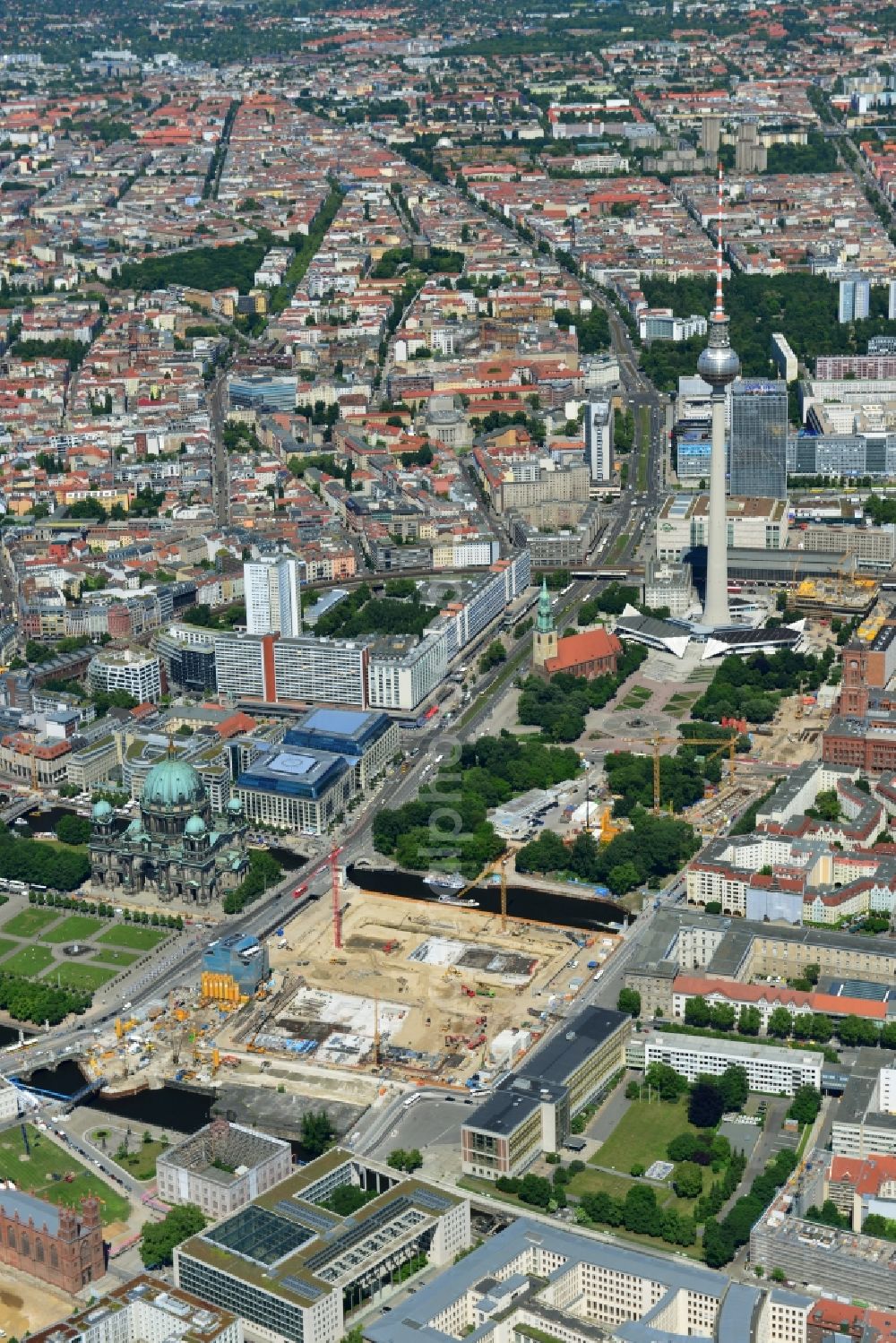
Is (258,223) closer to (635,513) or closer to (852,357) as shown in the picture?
(852,357)

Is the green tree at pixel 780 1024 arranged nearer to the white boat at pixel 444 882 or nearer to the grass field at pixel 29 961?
the white boat at pixel 444 882

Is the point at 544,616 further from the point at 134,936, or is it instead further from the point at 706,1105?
the point at 706,1105

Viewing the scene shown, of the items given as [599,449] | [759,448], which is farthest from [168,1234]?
[599,449]

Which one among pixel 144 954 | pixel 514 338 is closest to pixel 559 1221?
pixel 144 954

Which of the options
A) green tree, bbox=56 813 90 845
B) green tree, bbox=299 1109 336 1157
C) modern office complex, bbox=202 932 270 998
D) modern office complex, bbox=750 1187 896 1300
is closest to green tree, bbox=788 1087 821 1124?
modern office complex, bbox=750 1187 896 1300

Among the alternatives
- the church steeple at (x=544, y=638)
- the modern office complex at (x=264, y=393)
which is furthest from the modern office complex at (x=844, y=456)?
the church steeple at (x=544, y=638)

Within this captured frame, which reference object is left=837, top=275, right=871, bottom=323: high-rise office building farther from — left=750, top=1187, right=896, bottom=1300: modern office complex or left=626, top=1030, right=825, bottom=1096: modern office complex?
left=750, top=1187, right=896, bottom=1300: modern office complex
